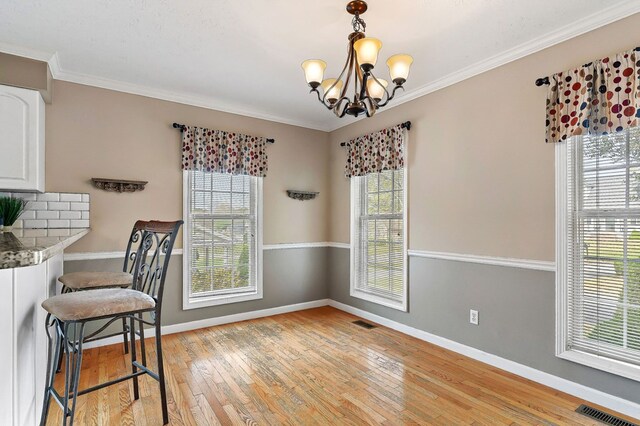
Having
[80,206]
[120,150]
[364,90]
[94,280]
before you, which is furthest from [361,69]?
[80,206]

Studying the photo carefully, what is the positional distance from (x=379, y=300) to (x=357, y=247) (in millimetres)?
734

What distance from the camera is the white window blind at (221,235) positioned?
3816 mm

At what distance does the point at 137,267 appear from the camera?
2373 millimetres

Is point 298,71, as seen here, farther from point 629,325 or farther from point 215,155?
point 629,325

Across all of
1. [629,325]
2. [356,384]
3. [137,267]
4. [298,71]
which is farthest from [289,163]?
[629,325]

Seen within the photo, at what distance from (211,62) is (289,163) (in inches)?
69.0

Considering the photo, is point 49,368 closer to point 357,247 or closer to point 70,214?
point 70,214

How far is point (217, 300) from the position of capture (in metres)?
3.91

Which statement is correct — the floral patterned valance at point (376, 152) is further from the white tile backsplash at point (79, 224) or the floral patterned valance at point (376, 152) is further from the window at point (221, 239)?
the white tile backsplash at point (79, 224)

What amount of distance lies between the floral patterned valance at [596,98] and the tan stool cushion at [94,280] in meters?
3.30

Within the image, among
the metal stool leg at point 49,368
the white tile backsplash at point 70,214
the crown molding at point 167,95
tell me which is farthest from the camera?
the crown molding at point 167,95

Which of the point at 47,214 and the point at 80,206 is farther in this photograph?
the point at 80,206

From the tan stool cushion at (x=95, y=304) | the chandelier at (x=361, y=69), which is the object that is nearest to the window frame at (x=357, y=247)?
the chandelier at (x=361, y=69)

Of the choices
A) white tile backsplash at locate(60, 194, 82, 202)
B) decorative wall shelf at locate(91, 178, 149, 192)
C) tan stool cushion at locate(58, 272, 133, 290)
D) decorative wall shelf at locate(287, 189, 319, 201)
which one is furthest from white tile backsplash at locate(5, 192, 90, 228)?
decorative wall shelf at locate(287, 189, 319, 201)
